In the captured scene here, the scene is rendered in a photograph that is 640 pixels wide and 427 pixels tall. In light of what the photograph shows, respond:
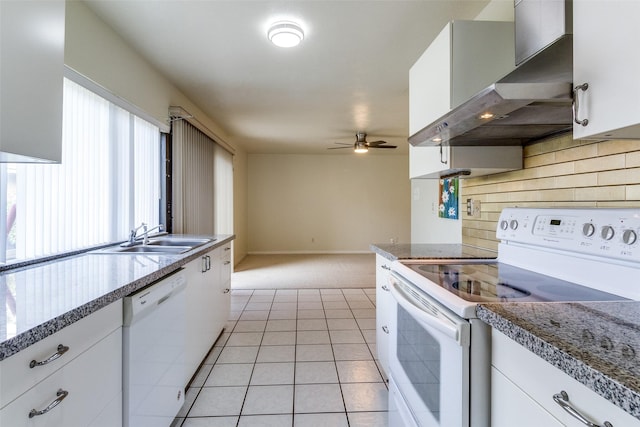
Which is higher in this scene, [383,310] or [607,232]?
[607,232]

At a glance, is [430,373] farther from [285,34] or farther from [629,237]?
[285,34]

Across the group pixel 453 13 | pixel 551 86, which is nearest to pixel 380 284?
pixel 551 86

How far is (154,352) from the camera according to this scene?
1375mm

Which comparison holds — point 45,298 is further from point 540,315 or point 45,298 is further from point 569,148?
point 569,148

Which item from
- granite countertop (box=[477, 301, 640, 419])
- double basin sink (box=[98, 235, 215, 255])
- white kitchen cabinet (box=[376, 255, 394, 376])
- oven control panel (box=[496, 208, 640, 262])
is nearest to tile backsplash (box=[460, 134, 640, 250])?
oven control panel (box=[496, 208, 640, 262])

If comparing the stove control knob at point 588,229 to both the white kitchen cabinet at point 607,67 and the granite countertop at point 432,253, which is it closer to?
the white kitchen cabinet at point 607,67

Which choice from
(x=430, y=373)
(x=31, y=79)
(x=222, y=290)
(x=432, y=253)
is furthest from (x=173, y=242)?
(x=430, y=373)

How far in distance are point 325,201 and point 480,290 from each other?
6.56 m

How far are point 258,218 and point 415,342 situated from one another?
650 centimetres

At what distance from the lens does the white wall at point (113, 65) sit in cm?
175

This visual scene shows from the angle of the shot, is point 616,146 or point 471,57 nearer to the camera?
point 616,146

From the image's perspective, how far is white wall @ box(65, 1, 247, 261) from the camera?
175 cm

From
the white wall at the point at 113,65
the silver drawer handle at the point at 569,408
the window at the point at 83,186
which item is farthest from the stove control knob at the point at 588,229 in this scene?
the white wall at the point at 113,65

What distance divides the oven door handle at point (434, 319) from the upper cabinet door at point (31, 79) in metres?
1.46
